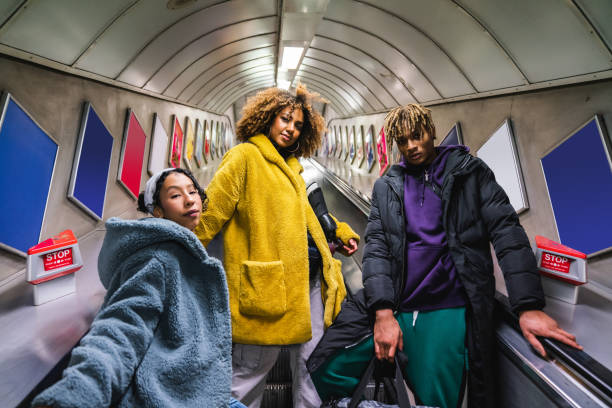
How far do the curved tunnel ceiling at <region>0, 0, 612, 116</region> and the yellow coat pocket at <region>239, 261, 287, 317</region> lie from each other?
246 cm

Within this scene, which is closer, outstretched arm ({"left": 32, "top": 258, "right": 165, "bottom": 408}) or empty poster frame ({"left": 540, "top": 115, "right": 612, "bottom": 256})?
outstretched arm ({"left": 32, "top": 258, "right": 165, "bottom": 408})

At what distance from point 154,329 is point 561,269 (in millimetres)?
1942

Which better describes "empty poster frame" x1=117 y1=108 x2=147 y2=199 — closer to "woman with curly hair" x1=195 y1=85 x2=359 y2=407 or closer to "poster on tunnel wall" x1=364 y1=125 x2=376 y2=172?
"woman with curly hair" x1=195 y1=85 x2=359 y2=407

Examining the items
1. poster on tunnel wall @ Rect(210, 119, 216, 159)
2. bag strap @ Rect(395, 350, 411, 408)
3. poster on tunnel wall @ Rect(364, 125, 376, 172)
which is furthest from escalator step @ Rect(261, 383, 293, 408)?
poster on tunnel wall @ Rect(210, 119, 216, 159)

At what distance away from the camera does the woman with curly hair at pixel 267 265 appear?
131 cm

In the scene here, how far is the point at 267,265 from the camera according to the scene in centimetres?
131

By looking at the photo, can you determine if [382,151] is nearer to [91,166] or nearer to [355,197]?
[355,197]

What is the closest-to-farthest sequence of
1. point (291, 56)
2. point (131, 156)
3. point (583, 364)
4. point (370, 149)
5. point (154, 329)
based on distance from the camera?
point (154, 329) < point (583, 364) < point (131, 156) < point (291, 56) < point (370, 149)

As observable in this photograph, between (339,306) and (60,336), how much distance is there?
1.38m

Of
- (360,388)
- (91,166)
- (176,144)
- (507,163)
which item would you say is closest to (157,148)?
(176,144)

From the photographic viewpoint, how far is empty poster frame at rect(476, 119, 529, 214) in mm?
3012

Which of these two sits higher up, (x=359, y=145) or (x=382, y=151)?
(x=359, y=145)

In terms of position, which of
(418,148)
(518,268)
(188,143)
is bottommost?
(518,268)

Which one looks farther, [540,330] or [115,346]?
[540,330]
